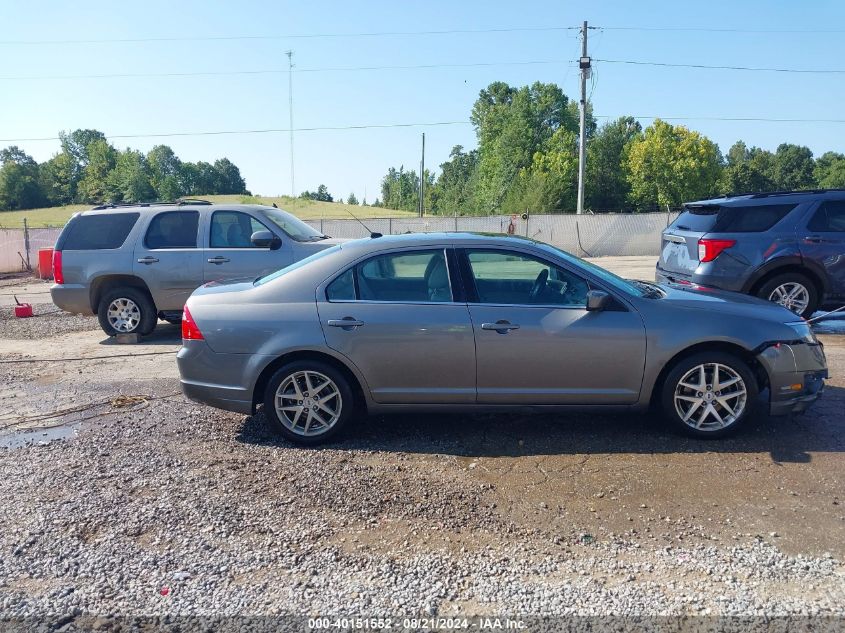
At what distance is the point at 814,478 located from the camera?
4.14 meters

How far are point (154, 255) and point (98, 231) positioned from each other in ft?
3.16

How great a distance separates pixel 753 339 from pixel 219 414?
4.38m

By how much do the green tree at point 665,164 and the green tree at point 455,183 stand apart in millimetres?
20728

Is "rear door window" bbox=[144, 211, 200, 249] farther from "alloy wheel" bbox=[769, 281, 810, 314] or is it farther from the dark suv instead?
"alloy wheel" bbox=[769, 281, 810, 314]

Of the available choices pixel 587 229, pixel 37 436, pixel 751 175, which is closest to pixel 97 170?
pixel 587 229

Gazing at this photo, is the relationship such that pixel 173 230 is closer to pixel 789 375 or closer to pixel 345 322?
pixel 345 322

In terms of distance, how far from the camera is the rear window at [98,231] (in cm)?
909

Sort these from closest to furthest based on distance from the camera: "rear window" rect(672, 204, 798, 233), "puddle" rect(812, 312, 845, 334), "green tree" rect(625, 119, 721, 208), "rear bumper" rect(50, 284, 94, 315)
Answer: "rear window" rect(672, 204, 798, 233) < "puddle" rect(812, 312, 845, 334) < "rear bumper" rect(50, 284, 94, 315) < "green tree" rect(625, 119, 721, 208)

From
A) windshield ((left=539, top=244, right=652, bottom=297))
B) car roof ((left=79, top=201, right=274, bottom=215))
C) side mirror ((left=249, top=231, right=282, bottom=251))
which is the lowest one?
windshield ((left=539, top=244, right=652, bottom=297))

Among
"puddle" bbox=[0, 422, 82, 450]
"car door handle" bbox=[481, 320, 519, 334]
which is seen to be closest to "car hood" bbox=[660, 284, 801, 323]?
"car door handle" bbox=[481, 320, 519, 334]

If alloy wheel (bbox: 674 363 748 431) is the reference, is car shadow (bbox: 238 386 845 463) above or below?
below

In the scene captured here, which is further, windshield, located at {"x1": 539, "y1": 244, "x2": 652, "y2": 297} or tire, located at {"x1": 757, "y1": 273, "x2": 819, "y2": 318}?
tire, located at {"x1": 757, "y1": 273, "x2": 819, "y2": 318}

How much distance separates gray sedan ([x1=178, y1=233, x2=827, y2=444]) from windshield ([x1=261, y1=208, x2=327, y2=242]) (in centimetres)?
432

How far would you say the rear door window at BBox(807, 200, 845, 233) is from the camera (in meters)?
8.49
